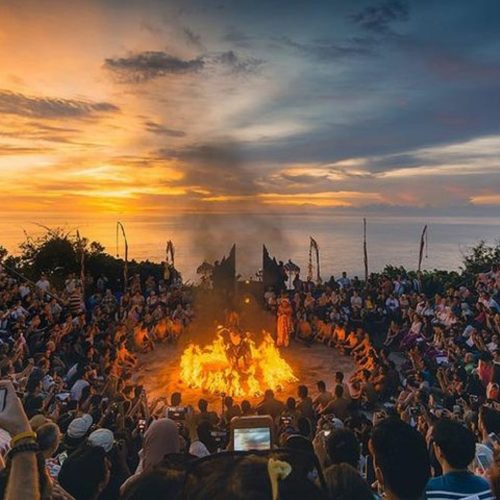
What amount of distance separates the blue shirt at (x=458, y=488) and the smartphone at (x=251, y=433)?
1.40 metres

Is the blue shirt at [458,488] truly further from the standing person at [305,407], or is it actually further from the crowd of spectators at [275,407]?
the standing person at [305,407]

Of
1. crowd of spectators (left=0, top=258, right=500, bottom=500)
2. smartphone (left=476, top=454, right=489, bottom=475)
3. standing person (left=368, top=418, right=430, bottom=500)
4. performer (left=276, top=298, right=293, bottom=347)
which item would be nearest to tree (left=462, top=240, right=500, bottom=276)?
crowd of spectators (left=0, top=258, right=500, bottom=500)

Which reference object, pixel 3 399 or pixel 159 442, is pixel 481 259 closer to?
pixel 159 442

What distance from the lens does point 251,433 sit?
4.59 m

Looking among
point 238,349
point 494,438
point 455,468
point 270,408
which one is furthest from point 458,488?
point 238,349

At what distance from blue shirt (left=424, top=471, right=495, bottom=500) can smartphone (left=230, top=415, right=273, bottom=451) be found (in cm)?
140

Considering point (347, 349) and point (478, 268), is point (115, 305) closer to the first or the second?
point (347, 349)

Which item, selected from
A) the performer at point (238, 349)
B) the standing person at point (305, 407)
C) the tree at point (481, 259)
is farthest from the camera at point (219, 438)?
the tree at point (481, 259)

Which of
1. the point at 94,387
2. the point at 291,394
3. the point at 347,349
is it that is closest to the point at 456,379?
the point at 291,394

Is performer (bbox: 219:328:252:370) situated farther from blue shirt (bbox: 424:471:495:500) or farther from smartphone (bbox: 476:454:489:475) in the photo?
blue shirt (bbox: 424:471:495:500)

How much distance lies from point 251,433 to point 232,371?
9.91 meters

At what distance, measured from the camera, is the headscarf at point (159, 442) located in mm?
4539

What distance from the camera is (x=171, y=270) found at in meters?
26.4

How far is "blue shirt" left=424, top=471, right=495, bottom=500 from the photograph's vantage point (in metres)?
Answer: 3.36
